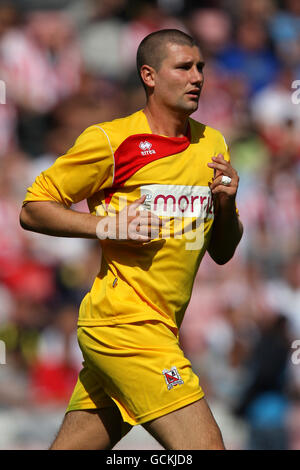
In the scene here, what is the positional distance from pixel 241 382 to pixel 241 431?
483 millimetres

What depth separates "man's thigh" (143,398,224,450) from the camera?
13.1 feet

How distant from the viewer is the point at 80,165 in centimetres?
436

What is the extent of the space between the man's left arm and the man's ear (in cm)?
54

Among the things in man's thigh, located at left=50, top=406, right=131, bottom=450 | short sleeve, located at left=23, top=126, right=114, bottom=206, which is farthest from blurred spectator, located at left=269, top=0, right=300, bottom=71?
man's thigh, located at left=50, top=406, right=131, bottom=450

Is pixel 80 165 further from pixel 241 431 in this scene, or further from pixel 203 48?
pixel 203 48

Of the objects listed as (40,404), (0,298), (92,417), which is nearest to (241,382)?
(40,404)

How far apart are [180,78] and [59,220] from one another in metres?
0.99

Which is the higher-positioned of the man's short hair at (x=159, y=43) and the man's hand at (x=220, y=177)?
the man's short hair at (x=159, y=43)

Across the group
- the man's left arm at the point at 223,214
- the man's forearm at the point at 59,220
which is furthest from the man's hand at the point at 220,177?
the man's forearm at the point at 59,220

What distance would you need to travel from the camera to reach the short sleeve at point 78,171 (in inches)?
171
